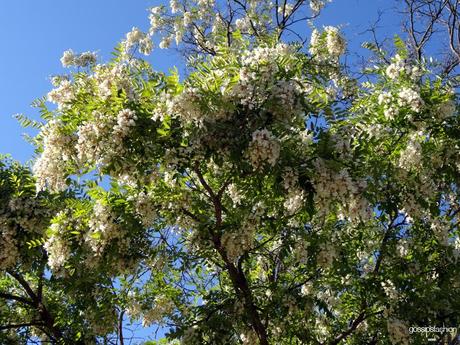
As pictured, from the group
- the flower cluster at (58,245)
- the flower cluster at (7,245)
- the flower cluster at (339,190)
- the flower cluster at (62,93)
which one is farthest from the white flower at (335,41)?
the flower cluster at (7,245)

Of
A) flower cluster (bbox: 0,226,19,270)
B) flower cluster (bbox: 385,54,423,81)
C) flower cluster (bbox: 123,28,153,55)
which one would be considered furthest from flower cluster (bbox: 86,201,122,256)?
flower cluster (bbox: 123,28,153,55)

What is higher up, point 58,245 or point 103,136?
point 103,136

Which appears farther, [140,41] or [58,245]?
[140,41]

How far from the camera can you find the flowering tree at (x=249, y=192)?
5.03 meters

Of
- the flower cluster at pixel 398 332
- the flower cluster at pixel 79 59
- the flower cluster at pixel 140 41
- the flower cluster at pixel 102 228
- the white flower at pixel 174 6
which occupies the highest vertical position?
the white flower at pixel 174 6

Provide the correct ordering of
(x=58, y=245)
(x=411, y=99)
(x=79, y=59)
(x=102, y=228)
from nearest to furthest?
(x=102, y=228) < (x=58, y=245) < (x=411, y=99) < (x=79, y=59)

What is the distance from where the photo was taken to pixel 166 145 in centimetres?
514

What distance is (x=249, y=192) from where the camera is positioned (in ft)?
19.4

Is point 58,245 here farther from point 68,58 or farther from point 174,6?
point 174,6

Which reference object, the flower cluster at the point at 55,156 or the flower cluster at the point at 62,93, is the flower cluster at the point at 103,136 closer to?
the flower cluster at the point at 55,156

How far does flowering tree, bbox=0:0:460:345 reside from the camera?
16.5 ft

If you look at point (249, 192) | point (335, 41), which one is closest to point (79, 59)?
point (335, 41)

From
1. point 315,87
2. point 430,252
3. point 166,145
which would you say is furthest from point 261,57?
point 430,252

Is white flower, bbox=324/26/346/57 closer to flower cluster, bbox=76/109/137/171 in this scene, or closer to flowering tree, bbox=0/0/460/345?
flowering tree, bbox=0/0/460/345
